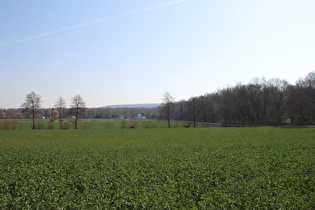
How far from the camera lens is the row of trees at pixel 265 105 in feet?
213

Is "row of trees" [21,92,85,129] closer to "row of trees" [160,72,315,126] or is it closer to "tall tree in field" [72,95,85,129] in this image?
"tall tree in field" [72,95,85,129]

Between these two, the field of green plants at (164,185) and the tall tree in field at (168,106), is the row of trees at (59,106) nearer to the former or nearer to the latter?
the tall tree in field at (168,106)

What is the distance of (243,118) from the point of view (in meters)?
78.1

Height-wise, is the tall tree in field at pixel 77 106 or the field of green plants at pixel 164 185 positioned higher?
the tall tree in field at pixel 77 106

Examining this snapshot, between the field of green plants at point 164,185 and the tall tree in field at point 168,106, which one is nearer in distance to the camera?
the field of green plants at point 164,185

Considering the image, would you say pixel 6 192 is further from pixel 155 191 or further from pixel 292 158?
pixel 292 158

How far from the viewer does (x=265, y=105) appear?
76.2 metres

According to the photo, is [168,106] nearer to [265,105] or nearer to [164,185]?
[265,105]

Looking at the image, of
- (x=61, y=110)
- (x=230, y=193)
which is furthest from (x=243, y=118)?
(x=230, y=193)

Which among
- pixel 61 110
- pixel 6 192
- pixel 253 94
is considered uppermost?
pixel 253 94

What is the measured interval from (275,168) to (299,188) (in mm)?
3692

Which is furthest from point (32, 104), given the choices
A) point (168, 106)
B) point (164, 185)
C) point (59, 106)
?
point (164, 185)

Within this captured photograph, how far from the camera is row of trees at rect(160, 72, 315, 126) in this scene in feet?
213

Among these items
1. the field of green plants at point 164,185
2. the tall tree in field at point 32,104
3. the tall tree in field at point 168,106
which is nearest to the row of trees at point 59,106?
the tall tree in field at point 32,104
